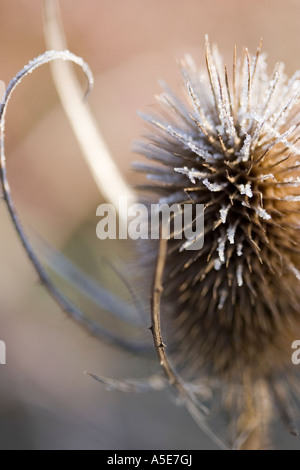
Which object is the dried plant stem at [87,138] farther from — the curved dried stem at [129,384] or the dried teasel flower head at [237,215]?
the curved dried stem at [129,384]

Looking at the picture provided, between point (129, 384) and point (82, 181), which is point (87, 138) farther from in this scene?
point (82, 181)

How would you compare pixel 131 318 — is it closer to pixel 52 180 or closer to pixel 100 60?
pixel 52 180

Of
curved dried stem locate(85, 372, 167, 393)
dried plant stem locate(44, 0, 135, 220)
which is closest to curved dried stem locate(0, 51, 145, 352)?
curved dried stem locate(85, 372, 167, 393)

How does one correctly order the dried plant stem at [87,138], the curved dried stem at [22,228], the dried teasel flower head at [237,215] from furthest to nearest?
the dried plant stem at [87,138]
the dried teasel flower head at [237,215]
the curved dried stem at [22,228]

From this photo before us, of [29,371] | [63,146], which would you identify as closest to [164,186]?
[29,371]

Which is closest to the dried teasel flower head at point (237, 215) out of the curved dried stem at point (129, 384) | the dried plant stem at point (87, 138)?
the curved dried stem at point (129, 384)
